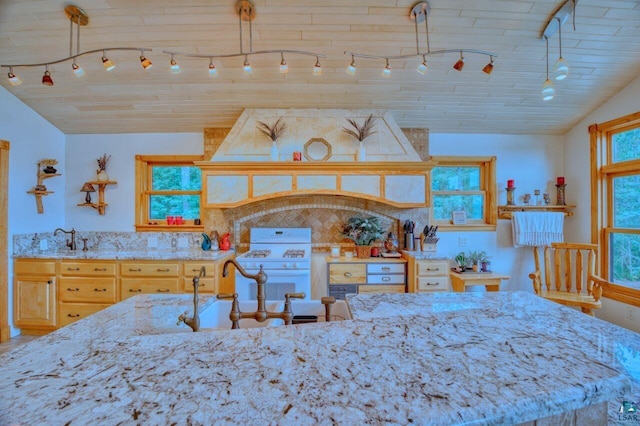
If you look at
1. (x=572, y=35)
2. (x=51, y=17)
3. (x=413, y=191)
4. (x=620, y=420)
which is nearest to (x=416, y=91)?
(x=413, y=191)

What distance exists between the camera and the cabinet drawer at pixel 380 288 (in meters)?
3.23

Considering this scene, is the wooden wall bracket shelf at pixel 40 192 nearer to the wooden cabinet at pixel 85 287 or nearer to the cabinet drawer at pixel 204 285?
the wooden cabinet at pixel 85 287

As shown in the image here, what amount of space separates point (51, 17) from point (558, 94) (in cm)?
516

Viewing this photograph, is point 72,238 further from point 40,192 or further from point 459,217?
point 459,217

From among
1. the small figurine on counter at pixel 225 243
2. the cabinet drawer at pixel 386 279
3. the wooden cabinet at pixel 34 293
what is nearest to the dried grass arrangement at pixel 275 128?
the small figurine on counter at pixel 225 243

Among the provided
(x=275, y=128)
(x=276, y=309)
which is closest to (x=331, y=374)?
(x=276, y=309)

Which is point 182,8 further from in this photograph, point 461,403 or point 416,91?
point 461,403

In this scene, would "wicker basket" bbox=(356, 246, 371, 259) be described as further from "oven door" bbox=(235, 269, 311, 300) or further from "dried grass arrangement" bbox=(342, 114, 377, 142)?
"dried grass arrangement" bbox=(342, 114, 377, 142)

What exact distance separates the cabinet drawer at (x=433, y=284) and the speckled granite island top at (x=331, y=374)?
221 cm

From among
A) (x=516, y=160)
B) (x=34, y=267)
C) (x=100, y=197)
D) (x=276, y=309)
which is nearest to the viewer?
(x=276, y=309)

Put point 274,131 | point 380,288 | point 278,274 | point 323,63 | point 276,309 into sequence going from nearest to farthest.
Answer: point 276,309 < point 323,63 < point 278,274 < point 380,288 < point 274,131

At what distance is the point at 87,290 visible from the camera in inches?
123

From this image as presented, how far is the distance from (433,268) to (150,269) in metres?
3.18

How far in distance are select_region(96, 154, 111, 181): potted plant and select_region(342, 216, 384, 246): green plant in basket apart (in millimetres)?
3305
